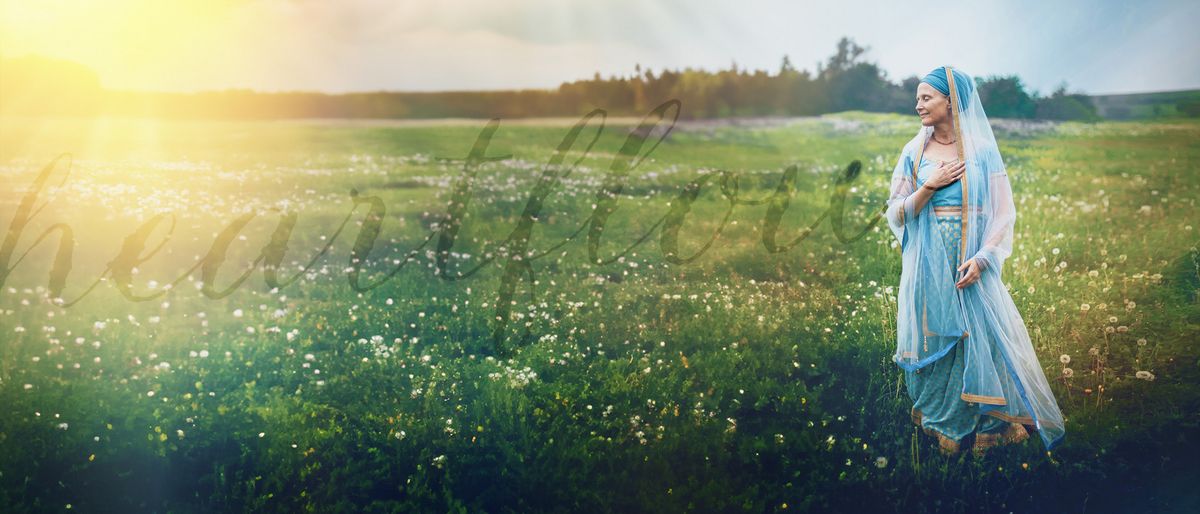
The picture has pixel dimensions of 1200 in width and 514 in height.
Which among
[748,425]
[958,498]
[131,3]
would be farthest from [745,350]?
[131,3]

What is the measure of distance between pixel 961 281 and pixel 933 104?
0.93 metres

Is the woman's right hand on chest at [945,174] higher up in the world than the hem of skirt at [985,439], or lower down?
higher up

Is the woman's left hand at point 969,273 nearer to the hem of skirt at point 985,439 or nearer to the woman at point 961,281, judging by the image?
the woman at point 961,281

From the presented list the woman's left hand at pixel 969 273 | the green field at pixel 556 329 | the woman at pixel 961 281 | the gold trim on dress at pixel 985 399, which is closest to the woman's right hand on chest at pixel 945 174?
the woman at pixel 961 281

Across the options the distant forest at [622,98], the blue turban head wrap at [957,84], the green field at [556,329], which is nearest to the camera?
the blue turban head wrap at [957,84]

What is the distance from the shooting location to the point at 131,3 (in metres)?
5.48

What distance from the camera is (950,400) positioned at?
442 cm

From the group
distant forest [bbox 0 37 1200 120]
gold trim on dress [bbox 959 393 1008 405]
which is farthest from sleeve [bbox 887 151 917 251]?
distant forest [bbox 0 37 1200 120]

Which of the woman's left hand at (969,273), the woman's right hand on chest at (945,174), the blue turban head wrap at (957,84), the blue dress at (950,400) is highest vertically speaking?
the blue turban head wrap at (957,84)

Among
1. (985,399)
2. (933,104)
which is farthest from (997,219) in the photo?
(985,399)

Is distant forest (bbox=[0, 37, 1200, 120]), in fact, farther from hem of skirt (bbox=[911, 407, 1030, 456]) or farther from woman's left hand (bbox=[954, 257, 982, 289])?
hem of skirt (bbox=[911, 407, 1030, 456])

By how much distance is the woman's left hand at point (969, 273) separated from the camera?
411cm

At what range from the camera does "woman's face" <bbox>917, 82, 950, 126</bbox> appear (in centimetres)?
406

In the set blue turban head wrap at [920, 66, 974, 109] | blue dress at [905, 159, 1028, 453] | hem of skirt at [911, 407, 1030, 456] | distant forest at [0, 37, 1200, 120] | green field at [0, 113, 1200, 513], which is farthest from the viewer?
distant forest at [0, 37, 1200, 120]
